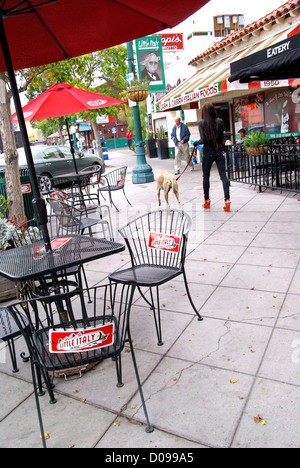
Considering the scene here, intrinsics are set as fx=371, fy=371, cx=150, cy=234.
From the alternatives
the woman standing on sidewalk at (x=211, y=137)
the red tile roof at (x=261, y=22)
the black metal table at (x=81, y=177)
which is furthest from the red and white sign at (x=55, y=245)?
the red tile roof at (x=261, y=22)

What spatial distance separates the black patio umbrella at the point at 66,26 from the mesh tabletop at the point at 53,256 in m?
0.16

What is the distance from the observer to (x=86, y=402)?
8.35 ft

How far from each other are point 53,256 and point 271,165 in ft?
21.7

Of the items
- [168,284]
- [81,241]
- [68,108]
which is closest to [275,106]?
[68,108]

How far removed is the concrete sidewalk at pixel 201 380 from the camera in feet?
7.14

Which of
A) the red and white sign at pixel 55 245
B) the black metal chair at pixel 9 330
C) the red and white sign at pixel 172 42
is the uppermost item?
the red and white sign at pixel 172 42

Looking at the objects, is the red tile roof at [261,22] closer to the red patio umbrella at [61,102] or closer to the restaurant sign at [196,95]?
the restaurant sign at [196,95]

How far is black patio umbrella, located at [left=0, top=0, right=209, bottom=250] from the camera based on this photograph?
9.01ft

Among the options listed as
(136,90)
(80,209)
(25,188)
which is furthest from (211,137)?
(136,90)

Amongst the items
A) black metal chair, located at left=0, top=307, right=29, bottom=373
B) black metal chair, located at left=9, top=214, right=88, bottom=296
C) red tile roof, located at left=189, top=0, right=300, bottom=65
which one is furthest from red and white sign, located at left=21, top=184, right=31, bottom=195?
red tile roof, located at left=189, top=0, right=300, bottom=65

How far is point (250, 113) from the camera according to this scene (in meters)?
12.8

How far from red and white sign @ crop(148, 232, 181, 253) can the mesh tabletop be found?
56cm

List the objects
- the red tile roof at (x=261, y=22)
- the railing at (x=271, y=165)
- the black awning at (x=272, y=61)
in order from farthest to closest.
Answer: the red tile roof at (x=261, y=22) < the railing at (x=271, y=165) < the black awning at (x=272, y=61)

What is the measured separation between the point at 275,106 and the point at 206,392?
10.9 m
